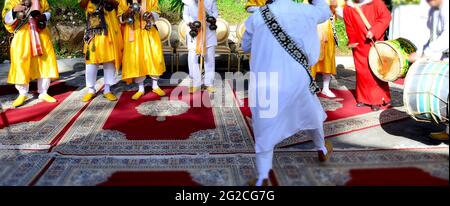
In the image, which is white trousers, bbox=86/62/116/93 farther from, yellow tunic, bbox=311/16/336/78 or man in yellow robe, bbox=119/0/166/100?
yellow tunic, bbox=311/16/336/78

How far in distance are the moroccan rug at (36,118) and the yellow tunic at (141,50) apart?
798 millimetres

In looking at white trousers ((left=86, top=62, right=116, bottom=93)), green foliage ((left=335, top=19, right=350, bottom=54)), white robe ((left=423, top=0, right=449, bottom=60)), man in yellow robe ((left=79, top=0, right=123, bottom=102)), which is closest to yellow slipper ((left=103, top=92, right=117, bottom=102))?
man in yellow robe ((left=79, top=0, right=123, bottom=102))

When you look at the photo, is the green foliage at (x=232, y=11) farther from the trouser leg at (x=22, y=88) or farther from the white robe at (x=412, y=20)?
the white robe at (x=412, y=20)

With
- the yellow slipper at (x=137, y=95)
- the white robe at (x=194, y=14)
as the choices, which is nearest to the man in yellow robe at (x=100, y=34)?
the yellow slipper at (x=137, y=95)

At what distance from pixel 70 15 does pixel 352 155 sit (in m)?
7.59

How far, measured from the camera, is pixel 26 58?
5770 millimetres

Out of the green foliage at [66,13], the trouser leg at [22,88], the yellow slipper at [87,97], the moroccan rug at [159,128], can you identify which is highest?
the green foliage at [66,13]

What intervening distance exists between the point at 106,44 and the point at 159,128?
1670 mm

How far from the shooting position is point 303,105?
3.32 metres

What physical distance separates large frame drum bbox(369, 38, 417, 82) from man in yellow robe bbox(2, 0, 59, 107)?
3.96 meters

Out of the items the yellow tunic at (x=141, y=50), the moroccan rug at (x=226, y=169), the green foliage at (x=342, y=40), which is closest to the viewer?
the moroccan rug at (x=226, y=169)

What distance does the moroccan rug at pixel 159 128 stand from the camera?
423 centimetres

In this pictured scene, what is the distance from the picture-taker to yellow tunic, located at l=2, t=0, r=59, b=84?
5.72m

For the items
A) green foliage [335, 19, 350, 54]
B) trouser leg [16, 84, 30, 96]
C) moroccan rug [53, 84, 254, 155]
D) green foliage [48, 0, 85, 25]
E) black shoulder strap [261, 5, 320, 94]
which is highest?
green foliage [48, 0, 85, 25]
